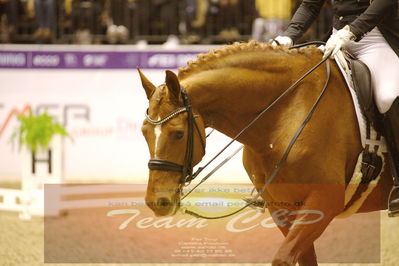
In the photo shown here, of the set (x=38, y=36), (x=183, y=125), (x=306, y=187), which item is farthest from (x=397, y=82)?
(x=38, y=36)

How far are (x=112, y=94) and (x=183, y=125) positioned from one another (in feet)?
20.8

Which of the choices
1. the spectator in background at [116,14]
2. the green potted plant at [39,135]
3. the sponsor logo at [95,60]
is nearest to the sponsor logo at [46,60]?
the sponsor logo at [95,60]

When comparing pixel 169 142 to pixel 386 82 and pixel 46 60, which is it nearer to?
pixel 386 82

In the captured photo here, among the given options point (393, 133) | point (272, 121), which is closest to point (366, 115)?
point (393, 133)

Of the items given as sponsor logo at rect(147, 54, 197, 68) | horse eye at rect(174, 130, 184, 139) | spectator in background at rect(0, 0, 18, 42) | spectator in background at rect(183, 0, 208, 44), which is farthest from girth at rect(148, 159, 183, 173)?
spectator in background at rect(0, 0, 18, 42)

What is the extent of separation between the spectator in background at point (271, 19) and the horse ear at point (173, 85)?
6516 millimetres

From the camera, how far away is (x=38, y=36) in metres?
10.6

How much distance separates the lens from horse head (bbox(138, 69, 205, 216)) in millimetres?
3463

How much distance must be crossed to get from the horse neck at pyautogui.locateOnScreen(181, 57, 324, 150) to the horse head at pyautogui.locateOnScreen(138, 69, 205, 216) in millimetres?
167

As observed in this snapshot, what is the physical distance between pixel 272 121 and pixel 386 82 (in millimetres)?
665

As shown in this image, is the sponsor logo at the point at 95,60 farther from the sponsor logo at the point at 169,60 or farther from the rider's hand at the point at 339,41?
the rider's hand at the point at 339,41

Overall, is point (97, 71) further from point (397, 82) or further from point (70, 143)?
point (397, 82)

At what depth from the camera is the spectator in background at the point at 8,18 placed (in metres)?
10.7

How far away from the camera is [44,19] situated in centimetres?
1069
